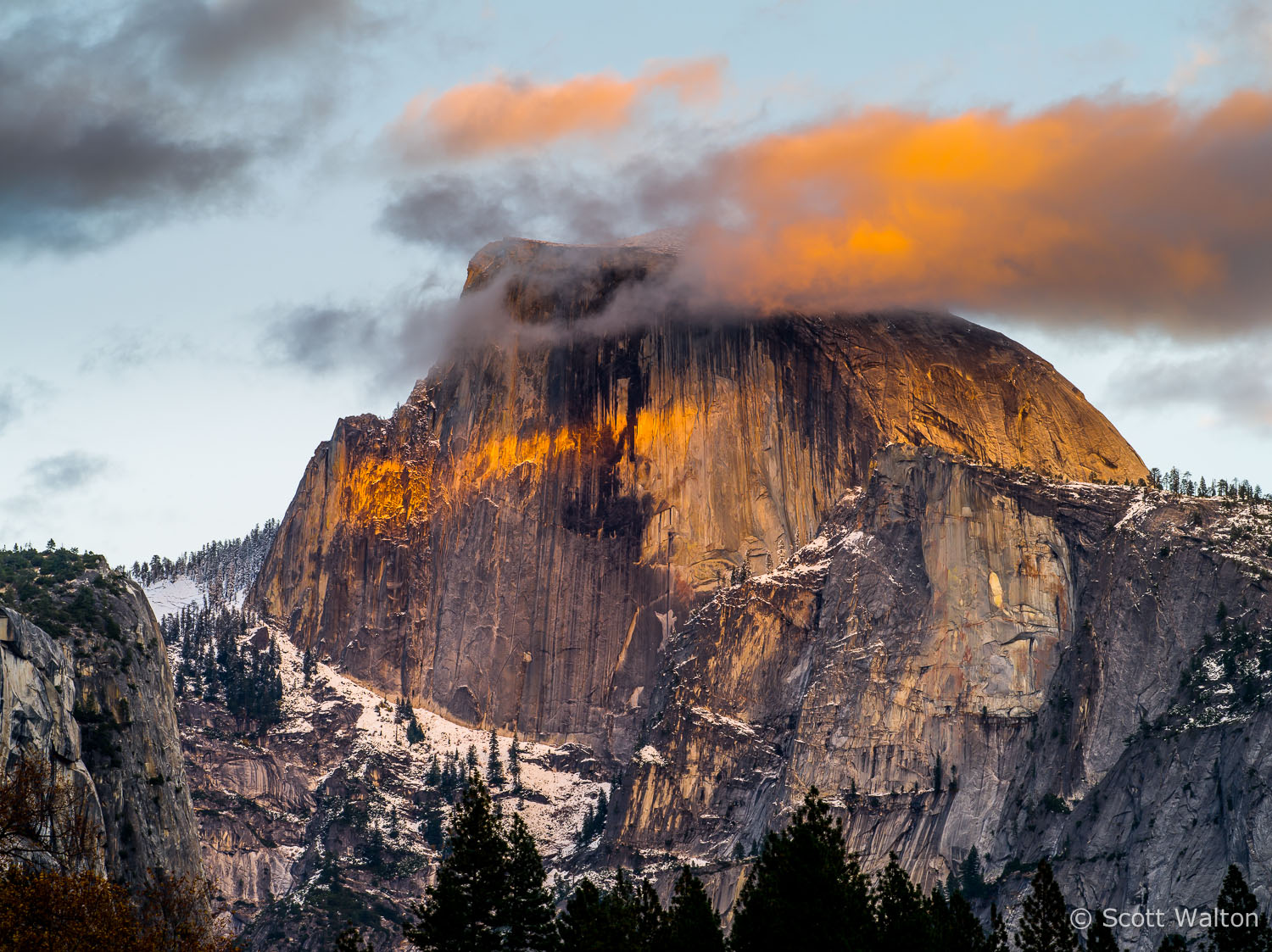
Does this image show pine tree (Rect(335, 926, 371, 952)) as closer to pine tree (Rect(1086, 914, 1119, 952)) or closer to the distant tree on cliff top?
the distant tree on cliff top

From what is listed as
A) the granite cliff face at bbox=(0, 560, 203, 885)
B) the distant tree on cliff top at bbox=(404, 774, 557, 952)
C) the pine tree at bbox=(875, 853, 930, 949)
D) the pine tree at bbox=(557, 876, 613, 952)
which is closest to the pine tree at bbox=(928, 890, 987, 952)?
the pine tree at bbox=(875, 853, 930, 949)

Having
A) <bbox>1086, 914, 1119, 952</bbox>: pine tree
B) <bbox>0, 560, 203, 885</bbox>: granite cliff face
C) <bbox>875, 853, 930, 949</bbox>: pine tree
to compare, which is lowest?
<bbox>1086, 914, 1119, 952</bbox>: pine tree

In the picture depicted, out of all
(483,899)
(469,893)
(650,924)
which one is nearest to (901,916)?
(650,924)

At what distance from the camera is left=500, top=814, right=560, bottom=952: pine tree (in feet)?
358

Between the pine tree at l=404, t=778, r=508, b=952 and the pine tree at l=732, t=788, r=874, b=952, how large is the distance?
1309cm

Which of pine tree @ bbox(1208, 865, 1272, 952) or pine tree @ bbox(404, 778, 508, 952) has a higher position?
pine tree @ bbox(404, 778, 508, 952)

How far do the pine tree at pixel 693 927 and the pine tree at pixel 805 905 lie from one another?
4.62ft

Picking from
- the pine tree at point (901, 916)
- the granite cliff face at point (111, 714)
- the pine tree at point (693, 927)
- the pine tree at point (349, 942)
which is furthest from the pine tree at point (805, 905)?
the granite cliff face at point (111, 714)

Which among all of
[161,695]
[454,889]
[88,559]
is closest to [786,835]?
[454,889]

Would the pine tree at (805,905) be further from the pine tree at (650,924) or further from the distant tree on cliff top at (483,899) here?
the distant tree on cliff top at (483,899)

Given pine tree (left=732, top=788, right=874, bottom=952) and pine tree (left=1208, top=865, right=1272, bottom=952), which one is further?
pine tree (left=1208, top=865, right=1272, bottom=952)

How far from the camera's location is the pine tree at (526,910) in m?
109

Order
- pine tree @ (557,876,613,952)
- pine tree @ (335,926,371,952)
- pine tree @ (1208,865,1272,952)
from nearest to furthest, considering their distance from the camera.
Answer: pine tree @ (335,926,371,952)
pine tree @ (557,876,613,952)
pine tree @ (1208,865,1272,952)

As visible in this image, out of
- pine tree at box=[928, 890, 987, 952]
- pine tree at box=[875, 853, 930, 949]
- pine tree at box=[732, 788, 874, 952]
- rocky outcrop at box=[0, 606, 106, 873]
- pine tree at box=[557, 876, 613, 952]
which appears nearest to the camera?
pine tree at box=[557, 876, 613, 952]
